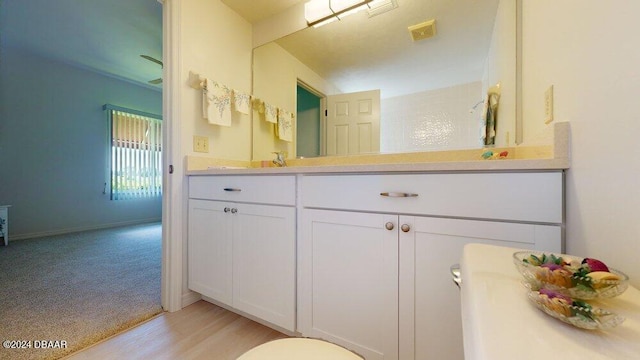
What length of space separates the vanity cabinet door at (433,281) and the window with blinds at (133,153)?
475 centimetres

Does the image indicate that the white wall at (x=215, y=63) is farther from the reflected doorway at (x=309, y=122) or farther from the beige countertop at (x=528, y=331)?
the beige countertop at (x=528, y=331)

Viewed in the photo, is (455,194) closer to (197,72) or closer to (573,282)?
(573,282)

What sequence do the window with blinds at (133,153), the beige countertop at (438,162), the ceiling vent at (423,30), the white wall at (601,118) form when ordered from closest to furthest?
the white wall at (601,118) → the beige countertop at (438,162) → the ceiling vent at (423,30) → the window with blinds at (133,153)

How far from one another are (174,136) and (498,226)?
1717mm

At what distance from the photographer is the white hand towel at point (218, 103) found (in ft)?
5.31

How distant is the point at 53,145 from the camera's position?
3346 millimetres

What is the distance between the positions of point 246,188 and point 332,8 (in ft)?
4.61

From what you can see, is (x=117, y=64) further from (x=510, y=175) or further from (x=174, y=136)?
(x=510, y=175)

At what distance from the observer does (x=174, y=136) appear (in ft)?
4.90

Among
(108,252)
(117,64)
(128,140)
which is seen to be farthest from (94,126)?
(108,252)

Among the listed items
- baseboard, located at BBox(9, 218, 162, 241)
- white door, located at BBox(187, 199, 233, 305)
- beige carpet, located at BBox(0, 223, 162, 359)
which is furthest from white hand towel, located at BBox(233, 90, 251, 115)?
baseboard, located at BBox(9, 218, 162, 241)

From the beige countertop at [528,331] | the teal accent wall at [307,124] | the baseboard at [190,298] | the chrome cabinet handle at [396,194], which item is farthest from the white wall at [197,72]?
the beige countertop at [528,331]

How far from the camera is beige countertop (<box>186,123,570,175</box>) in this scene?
0.71 meters

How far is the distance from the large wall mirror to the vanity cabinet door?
2.19 ft
